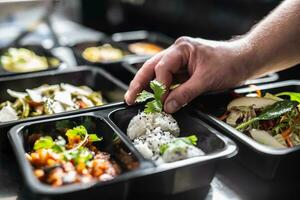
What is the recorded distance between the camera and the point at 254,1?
9.60ft

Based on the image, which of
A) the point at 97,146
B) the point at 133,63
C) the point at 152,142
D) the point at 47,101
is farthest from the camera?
the point at 133,63

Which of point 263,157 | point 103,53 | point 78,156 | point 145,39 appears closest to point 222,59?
point 263,157

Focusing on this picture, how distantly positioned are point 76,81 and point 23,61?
0.48 m

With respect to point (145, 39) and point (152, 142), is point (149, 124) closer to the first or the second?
point (152, 142)

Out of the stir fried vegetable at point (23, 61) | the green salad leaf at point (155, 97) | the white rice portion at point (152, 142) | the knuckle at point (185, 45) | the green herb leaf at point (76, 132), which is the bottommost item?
the stir fried vegetable at point (23, 61)

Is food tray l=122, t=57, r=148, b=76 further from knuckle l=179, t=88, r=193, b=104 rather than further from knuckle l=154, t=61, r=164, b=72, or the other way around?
knuckle l=179, t=88, r=193, b=104

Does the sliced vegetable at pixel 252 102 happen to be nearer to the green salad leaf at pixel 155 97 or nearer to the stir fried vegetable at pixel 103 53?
Answer: the green salad leaf at pixel 155 97

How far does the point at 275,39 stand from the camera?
1.69 meters

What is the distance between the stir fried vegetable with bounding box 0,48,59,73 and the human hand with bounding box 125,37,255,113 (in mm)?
909

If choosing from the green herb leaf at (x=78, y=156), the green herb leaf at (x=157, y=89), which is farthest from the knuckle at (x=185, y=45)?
the green herb leaf at (x=78, y=156)

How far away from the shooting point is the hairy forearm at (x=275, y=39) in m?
1.69

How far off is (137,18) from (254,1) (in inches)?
64.4

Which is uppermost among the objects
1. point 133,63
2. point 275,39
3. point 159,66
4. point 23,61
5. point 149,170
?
point 275,39

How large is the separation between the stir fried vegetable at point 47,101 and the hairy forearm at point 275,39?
78 centimetres
